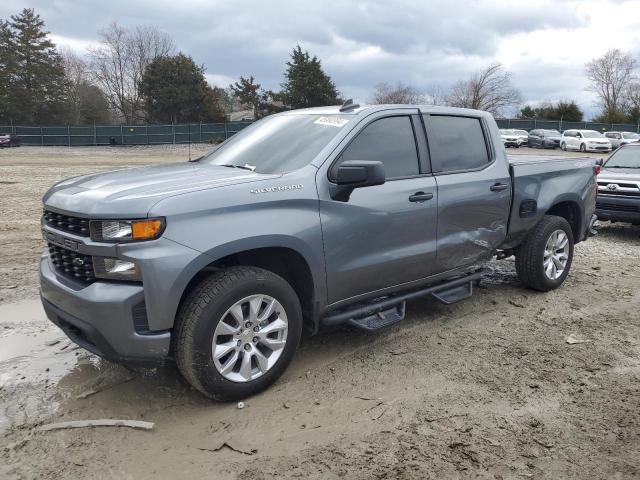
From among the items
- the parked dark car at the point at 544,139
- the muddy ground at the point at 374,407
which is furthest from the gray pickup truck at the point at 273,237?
the parked dark car at the point at 544,139

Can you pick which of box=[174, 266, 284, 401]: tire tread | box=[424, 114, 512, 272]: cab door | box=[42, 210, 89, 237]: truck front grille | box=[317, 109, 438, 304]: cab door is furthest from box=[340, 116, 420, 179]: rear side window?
box=[42, 210, 89, 237]: truck front grille

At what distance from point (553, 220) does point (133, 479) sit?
4750 mm

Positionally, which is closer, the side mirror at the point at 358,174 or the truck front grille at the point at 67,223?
the truck front grille at the point at 67,223

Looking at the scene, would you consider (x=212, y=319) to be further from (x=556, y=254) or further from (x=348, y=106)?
(x=556, y=254)

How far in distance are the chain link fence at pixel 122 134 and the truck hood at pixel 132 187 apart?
43.8 m

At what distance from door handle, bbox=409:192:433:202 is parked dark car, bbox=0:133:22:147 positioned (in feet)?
156

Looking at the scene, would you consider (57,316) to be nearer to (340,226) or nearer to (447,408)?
(340,226)

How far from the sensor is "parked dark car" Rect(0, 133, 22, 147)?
142 ft

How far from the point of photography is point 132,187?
3.40m

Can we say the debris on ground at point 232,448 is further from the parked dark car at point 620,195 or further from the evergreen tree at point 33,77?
the evergreen tree at point 33,77

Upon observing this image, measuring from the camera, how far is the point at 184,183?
350 centimetres

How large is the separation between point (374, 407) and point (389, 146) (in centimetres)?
202

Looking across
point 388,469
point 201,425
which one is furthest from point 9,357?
point 388,469

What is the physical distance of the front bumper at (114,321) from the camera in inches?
122
